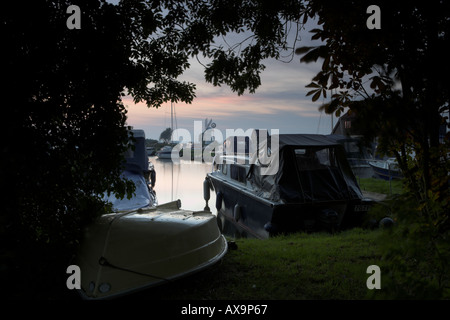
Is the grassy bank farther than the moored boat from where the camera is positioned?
No

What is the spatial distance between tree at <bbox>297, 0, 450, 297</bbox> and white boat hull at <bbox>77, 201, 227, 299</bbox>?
263 centimetres

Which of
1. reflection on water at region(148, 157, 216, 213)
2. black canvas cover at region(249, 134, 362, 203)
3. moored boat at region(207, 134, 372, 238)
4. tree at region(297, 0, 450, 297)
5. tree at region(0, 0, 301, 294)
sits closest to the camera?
tree at region(297, 0, 450, 297)

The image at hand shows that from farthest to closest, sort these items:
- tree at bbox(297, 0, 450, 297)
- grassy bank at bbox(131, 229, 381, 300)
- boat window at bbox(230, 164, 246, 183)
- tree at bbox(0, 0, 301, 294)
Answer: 1. boat window at bbox(230, 164, 246, 183)
2. grassy bank at bbox(131, 229, 381, 300)
3. tree at bbox(0, 0, 301, 294)
4. tree at bbox(297, 0, 450, 297)

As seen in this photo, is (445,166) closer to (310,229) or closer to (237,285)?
(237,285)

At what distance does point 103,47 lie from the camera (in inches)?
165

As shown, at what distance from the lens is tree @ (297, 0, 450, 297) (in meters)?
2.15

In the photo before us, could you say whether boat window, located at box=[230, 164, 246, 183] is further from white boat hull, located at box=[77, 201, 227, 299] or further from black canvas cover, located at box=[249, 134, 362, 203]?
white boat hull, located at box=[77, 201, 227, 299]

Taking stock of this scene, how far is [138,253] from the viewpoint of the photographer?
13.4ft

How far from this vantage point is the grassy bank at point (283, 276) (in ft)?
13.5

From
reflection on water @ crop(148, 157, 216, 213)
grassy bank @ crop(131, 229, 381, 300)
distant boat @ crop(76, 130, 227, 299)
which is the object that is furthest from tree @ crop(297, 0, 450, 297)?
reflection on water @ crop(148, 157, 216, 213)

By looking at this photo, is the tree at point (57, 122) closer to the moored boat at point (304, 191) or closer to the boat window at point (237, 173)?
the moored boat at point (304, 191)

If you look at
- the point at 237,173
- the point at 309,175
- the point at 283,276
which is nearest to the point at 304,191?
the point at 309,175

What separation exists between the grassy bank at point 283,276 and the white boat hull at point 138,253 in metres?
→ 0.22
